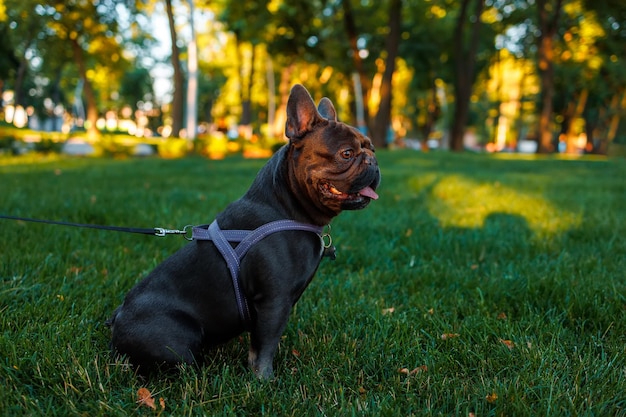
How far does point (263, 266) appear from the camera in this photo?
2.45 metres

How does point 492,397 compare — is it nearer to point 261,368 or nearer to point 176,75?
point 261,368

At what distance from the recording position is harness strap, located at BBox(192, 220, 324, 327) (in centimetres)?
247

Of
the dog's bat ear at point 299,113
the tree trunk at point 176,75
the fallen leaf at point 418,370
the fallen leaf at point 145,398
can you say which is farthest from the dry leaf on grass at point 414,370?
the tree trunk at point 176,75

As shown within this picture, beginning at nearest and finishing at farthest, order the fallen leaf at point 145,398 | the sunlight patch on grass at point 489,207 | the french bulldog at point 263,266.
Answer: the fallen leaf at point 145,398, the french bulldog at point 263,266, the sunlight patch on grass at point 489,207

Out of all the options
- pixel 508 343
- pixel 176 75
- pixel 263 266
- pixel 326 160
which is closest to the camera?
pixel 263 266

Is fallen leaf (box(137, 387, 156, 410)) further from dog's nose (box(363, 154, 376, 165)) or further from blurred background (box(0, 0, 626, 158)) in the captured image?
blurred background (box(0, 0, 626, 158))

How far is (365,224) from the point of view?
20.5 feet

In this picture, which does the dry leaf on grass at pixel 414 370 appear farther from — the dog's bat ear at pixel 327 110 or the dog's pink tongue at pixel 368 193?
the dog's bat ear at pixel 327 110

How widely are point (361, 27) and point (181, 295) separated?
2968cm

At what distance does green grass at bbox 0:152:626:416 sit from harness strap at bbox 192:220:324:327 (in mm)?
356

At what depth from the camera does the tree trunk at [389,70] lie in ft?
74.1

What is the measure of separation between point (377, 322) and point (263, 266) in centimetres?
107

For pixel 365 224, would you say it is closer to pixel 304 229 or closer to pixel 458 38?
pixel 304 229

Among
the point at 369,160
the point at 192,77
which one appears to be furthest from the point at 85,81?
the point at 369,160
